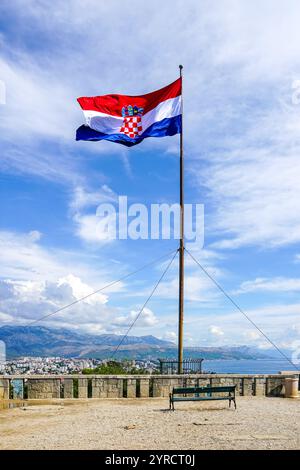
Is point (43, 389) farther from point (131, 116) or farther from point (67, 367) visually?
point (131, 116)

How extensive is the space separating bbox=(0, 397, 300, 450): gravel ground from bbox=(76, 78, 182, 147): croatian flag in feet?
32.4

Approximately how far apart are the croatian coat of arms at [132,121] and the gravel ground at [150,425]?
33.0 feet

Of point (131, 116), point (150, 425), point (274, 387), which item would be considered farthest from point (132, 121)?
point (150, 425)

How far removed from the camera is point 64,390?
15719mm

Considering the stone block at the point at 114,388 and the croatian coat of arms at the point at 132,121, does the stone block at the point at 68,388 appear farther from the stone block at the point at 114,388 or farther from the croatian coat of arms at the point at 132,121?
the croatian coat of arms at the point at 132,121

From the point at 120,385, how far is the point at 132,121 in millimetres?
10037

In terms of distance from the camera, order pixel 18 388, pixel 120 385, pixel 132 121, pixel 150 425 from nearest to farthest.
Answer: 1. pixel 150 425
2. pixel 18 388
3. pixel 120 385
4. pixel 132 121

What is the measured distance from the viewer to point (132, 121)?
1886cm

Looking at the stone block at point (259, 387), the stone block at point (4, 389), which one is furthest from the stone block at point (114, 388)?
the stone block at point (259, 387)

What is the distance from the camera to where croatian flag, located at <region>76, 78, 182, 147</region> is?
18594 mm

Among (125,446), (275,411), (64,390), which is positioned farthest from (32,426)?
(275,411)

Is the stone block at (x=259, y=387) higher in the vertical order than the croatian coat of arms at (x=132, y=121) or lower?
lower

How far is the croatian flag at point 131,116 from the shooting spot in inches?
732
